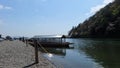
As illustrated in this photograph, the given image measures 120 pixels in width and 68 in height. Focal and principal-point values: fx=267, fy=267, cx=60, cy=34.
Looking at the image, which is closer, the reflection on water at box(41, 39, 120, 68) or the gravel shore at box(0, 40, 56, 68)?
the gravel shore at box(0, 40, 56, 68)

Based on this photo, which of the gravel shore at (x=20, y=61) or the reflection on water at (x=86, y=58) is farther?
the reflection on water at (x=86, y=58)

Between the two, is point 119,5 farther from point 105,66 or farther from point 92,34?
point 105,66

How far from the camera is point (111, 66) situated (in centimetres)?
2752

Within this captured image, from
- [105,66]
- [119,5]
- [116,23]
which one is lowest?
[105,66]

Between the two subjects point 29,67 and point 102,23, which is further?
point 102,23

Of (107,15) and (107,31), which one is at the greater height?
(107,15)

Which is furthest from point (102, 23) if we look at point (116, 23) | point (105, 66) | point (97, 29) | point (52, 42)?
point (105, 66)

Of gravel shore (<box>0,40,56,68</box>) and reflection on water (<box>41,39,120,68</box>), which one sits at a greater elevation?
Answer: gravel shore (<box>0,40,56,68</box>)

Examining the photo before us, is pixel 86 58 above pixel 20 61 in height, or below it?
below

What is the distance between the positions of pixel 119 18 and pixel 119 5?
24227mm

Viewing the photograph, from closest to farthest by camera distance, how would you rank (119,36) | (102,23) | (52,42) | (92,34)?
(52,42) → (119,36) → (102,23) → (92,34)

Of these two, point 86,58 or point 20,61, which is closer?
point 20,61

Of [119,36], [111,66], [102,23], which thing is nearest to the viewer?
[111,66]

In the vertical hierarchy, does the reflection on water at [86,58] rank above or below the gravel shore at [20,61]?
below
